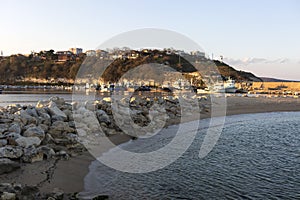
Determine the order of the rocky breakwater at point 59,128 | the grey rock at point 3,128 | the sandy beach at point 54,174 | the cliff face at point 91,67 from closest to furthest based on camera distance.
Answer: the sandy beach at point 54,174 < the rocky breakwater at point 59,128 < the grey rock at point 3,128 < the cliff face at point 91,67

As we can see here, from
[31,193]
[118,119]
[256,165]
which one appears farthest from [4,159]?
[118,119]

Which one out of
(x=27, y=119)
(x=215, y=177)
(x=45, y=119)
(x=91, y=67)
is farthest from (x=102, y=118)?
(x=91, y=67)

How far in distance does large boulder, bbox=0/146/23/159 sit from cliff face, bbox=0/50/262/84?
281 feet

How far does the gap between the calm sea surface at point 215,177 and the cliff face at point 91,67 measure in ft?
271

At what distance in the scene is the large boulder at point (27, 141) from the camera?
10.1 m

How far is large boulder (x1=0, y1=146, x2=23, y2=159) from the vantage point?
9086mm

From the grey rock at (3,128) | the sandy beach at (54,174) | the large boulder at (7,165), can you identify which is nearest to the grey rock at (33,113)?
the grey rock at (3,128)

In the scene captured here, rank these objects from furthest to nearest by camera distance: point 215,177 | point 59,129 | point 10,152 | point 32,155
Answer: point 59,129 < point 32,155 < point 10,152 < point 215,177

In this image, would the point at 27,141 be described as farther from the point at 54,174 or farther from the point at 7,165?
the point at 54,174

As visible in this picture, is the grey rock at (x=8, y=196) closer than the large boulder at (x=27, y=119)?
Yes

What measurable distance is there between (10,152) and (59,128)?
3.64m

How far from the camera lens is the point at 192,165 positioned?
10438 millimetres

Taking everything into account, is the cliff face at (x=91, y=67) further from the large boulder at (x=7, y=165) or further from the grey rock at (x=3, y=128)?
the large boulder at (x=7, y=165)

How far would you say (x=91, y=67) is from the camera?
4247 inches
